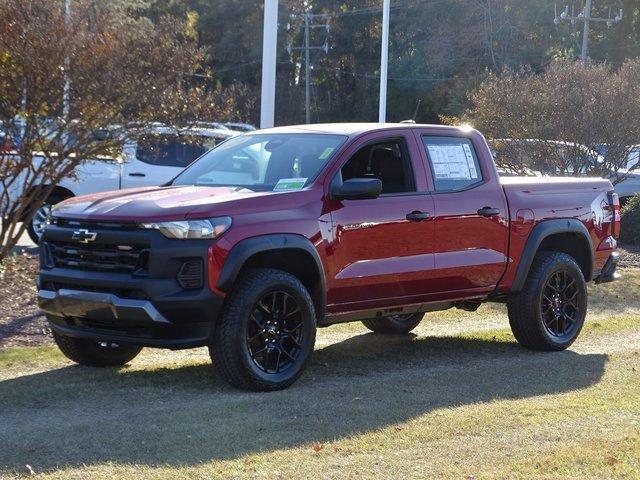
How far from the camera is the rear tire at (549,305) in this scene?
941 cm

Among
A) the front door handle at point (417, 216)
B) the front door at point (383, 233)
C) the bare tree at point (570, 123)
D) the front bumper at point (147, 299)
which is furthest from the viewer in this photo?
the bare tree at point (570, 123)

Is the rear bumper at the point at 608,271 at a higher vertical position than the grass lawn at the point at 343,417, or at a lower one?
higher

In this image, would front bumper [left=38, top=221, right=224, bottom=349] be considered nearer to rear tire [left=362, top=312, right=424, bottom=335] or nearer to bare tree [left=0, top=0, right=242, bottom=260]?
rear tire [left=362, top=312, right=424, bottom=335]

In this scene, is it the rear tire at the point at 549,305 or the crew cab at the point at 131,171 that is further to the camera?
the crew cab at the point at 131,171

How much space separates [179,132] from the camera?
1315cm

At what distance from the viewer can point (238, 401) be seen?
7211 millimetres


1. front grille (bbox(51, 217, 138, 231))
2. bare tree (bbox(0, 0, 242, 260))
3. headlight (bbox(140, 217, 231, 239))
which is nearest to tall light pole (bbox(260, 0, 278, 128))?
bare tree (bbox(0, 0, 242, 260))

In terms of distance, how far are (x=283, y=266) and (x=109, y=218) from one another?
4.27ft

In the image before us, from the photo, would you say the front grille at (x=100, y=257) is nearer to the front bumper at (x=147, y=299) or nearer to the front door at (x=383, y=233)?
the front bumper at (x=147, y=299)

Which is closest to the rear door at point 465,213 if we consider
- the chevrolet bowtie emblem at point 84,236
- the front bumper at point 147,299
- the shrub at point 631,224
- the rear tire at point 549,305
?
the rear tire at point 549,305

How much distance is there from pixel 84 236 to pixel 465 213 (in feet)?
9.93

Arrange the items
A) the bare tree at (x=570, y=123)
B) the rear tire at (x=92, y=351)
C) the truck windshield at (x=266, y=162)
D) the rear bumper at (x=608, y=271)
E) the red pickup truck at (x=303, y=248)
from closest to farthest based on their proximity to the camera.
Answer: the red pickup truck at (x=303, y=248)
the truck windshield at (x=266, y=162)
the rear tire at (x=92, y=351)
the rear bumper at (x=608, y=271)
the bare tree at (x=570, y=123)

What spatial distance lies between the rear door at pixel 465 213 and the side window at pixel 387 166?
0.19m

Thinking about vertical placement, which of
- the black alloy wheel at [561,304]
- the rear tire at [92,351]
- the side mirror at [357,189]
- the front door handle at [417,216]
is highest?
the side mirror at [357,189]
